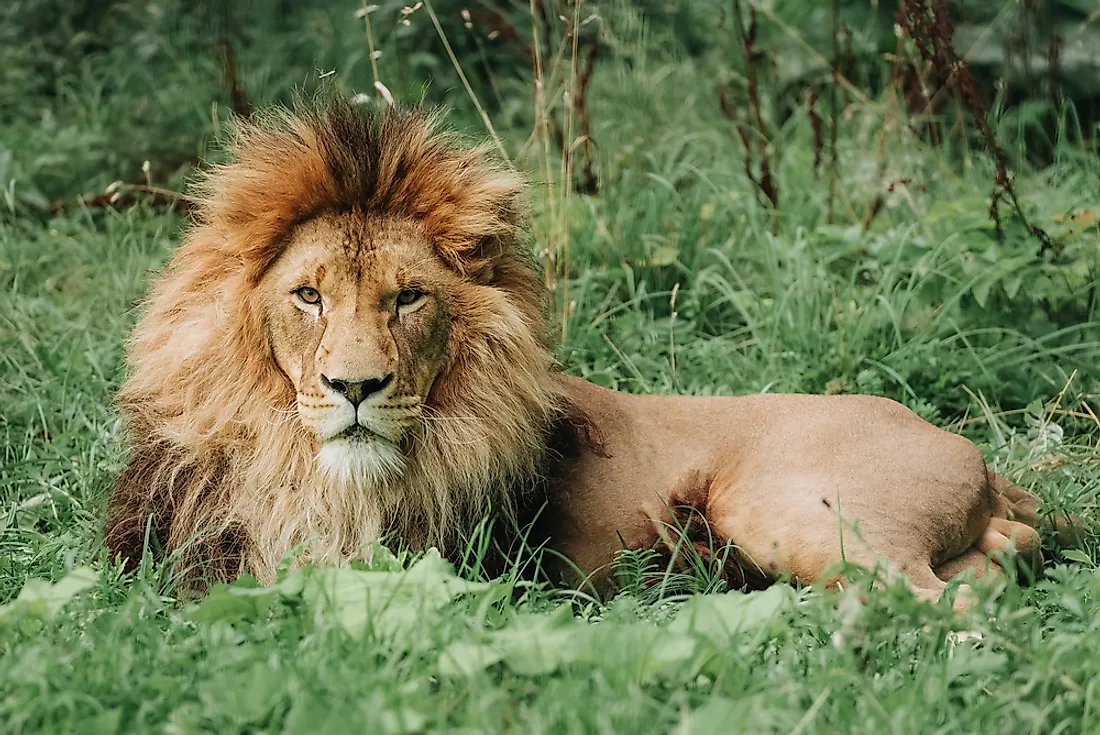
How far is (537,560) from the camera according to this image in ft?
10.6

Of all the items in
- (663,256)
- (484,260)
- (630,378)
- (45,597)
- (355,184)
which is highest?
(355,184)

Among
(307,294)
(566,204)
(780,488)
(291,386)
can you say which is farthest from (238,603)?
(566,204)

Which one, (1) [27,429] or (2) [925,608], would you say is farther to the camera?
(1) [27,429]

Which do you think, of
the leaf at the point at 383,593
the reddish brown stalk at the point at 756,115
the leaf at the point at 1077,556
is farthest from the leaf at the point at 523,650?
the reddish brown stalk at the point at 756,115

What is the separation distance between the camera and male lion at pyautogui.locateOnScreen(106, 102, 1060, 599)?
2955mm

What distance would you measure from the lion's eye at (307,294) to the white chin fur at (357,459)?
0.31 metres

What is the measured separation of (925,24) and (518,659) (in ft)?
10.6

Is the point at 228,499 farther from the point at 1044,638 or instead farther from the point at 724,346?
the point at 724,346

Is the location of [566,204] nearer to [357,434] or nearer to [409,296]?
[409,296]

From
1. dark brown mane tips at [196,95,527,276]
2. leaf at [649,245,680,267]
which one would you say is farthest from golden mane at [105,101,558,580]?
leaf at [649,245,680,267]

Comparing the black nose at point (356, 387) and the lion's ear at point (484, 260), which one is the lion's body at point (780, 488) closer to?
the lion's ear at point (484, 260)

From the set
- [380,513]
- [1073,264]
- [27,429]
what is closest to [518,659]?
[380,513]

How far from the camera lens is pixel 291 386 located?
3018 mm

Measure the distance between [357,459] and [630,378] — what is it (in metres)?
1.88
